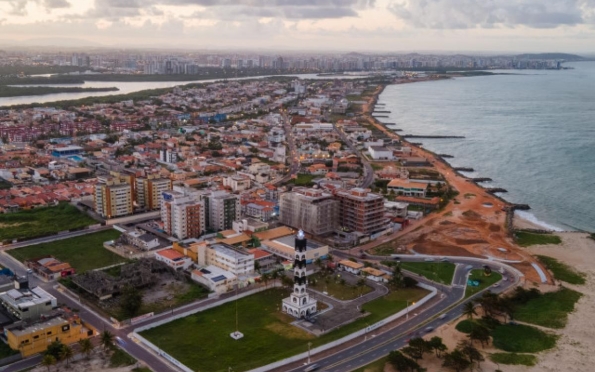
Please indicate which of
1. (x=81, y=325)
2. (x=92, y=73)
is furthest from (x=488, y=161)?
(x=92, y=73)

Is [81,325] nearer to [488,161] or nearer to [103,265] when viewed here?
[103,265]

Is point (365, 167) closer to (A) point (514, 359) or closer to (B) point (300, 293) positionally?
(B) point (300, 293)

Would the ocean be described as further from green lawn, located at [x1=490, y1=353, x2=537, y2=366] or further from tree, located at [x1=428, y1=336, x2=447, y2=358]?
tree, located at [x1=428, y1=336, x2=447, y2=358]

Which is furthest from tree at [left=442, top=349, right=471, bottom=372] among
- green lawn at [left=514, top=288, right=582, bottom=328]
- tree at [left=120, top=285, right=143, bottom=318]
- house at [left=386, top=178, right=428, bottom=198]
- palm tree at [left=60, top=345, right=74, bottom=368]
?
house at [left=386, top=178, right=428, bottom=198]

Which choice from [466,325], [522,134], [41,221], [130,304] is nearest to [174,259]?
[130,304]

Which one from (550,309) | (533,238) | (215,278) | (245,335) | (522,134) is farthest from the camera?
(522,134)

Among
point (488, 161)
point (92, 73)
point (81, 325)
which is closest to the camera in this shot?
point (81, 325)
